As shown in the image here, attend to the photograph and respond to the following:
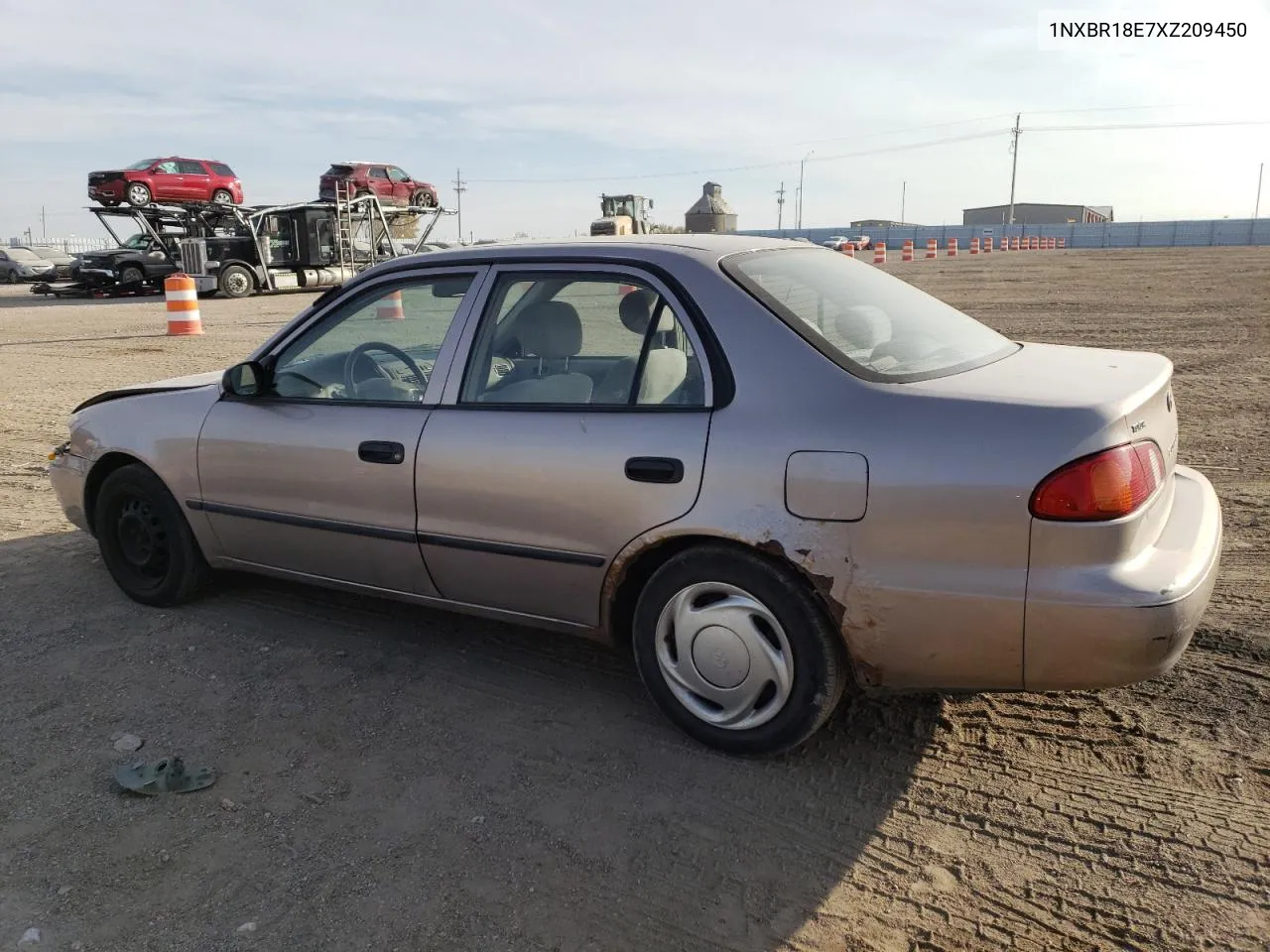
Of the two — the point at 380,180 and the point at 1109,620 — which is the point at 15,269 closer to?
the point at 380,180

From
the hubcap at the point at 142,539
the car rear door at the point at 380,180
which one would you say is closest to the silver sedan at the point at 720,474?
the hubcap at the point at 142,539

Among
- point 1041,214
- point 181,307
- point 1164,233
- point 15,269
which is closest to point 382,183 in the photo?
point 15,269

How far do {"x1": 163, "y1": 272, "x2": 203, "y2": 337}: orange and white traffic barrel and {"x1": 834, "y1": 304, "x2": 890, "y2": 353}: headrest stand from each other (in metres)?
14.1

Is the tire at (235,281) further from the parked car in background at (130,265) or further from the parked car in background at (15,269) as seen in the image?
the parked car in background at (15,269)

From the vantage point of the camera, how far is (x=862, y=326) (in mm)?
3244

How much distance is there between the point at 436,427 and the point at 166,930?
173 centimetres

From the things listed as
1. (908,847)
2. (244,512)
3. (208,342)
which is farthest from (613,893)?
(208,342)

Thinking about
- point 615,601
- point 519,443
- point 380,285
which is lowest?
point 615,601

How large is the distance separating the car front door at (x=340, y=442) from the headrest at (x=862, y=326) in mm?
1352

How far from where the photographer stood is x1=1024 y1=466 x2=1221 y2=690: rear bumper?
254 centimetres

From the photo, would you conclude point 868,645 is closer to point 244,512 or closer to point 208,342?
point 244,512

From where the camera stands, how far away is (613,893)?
8.39ft

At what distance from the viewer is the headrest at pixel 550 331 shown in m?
3.63

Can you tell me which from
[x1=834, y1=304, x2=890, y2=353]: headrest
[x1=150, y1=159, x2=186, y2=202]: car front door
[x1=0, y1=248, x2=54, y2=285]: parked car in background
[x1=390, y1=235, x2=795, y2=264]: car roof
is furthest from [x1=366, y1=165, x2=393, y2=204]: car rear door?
[x1=834, y1=304, x2=890, y2=353]: headrest
